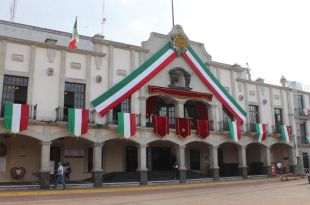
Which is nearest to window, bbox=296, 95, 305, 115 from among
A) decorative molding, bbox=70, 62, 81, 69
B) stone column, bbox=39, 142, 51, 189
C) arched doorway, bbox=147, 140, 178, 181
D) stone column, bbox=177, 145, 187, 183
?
arched doorway, bbox=147, 140, 178, 181

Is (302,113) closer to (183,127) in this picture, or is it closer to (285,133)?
(285,133)

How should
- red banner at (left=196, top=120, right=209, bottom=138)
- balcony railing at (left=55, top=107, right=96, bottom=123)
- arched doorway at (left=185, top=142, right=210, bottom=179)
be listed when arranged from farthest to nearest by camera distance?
arched doorway at (left=185, top=142, right=210, bottom=179)
red banner at (left=196, top=120, right=209, bottom=138)
balcony railing at (left=55, top=107, right=96, bottom=123)

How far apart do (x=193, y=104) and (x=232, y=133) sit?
4426 mm

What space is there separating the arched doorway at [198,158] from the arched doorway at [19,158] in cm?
1374

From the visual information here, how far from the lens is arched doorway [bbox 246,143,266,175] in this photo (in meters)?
34.9

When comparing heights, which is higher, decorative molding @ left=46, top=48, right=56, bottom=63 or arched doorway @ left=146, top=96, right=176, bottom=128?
decorative molding @ left=46, top=48, right=56, bottom=63

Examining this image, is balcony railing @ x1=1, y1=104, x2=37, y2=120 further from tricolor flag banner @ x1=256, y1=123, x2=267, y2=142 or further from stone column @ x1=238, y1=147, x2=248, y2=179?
tricolor flag banner @ x1=256, y1=123, x2=267, y2=142

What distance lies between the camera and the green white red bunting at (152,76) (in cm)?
2622

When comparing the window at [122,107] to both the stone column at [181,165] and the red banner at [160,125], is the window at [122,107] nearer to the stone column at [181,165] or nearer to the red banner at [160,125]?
the red banner at [160,125]

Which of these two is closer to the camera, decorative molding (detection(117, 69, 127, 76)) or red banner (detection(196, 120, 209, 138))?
decorative molding (detection(117, 69, 127, 76))

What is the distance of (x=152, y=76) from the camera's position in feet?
93.1

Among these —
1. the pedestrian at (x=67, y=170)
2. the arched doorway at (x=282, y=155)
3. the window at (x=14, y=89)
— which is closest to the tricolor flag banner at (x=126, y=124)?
the pedestrian at (x=67, y=170)

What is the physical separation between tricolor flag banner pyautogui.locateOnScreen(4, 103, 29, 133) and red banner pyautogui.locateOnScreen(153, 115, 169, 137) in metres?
9.53

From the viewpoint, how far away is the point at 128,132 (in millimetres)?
25844
